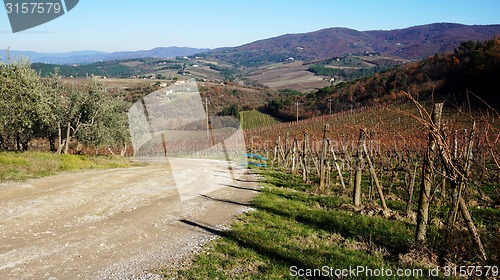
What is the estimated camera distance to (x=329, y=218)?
11727 mm

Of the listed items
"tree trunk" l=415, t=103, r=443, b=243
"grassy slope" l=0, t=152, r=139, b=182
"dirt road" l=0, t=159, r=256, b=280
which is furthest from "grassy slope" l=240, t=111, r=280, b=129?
"tree trunk" l=415, t=103, r=443, b=243

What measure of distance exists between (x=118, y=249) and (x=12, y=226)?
3747 millimetres

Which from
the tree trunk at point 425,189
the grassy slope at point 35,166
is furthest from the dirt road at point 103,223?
the tree trunk at point 425,189

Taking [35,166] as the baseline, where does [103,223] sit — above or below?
above

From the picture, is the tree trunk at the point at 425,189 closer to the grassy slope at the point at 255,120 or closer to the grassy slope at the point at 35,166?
the grassy slope at the point at 35,166

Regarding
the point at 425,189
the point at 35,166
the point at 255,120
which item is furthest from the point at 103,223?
the point at 255,120

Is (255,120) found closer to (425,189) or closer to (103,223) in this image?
(103,223)

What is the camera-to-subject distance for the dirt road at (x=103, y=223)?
7.58 meters

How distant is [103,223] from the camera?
35.0 ft

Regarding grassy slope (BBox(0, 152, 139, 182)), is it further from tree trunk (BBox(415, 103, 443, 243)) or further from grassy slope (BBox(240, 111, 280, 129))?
grassy slope (BBox(240, 111, 280, 129))

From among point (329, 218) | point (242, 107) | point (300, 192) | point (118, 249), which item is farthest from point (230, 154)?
point (242, 107)

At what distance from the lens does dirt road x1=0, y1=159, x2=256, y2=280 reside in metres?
7.58

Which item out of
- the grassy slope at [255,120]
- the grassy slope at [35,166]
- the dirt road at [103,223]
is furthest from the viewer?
the grassy slope at [255,120]

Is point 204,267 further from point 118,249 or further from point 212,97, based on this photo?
point 212,97
